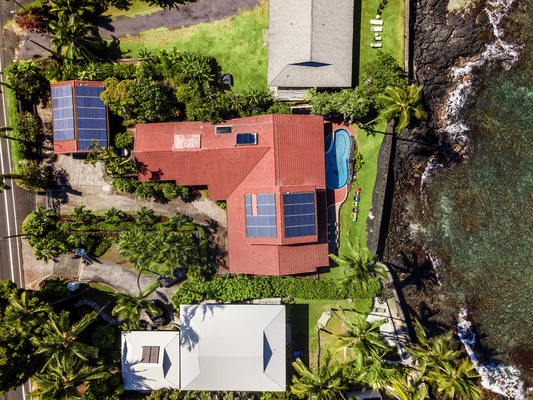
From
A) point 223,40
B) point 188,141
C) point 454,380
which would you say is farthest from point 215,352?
point 223,40

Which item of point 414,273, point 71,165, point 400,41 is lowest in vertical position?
point 414,273

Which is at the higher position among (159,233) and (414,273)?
(159,233)

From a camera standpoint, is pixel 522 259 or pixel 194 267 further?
pixel 522 259

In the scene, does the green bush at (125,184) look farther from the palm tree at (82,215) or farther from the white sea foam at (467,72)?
the white sea foam at (467,72)

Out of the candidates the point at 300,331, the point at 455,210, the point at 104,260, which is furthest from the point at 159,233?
the point at 455,210

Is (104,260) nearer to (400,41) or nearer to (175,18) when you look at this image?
(175,18)

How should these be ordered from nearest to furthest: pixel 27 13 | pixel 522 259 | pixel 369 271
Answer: pixel 369 271 → pixel 27 13 → pixel 522 259

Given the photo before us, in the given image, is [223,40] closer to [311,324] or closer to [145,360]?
[311,324]
